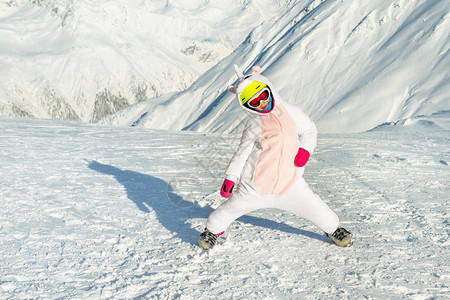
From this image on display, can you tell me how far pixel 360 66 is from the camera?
69.8m

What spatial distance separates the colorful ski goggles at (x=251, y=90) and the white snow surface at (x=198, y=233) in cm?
109

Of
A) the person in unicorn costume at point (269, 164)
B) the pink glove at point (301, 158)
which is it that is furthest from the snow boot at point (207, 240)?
the pink glove at point (301, 158)

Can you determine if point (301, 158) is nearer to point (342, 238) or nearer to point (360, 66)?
point (342, 238)

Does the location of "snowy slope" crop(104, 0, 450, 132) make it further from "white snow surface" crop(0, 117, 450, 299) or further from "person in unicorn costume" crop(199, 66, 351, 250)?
"person in unicorn costume" crop(199, 66, 351, 250)

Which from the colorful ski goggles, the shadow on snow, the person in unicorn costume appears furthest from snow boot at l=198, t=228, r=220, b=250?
the colorful ski goggles

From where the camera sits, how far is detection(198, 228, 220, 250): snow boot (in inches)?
127

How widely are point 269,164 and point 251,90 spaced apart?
55 centimetres

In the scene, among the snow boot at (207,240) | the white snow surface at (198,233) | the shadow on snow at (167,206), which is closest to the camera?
the white snow surface at (198,233)

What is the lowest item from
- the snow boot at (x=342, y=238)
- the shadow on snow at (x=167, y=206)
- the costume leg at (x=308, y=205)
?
the shadow on snow at (x=167, y=206)

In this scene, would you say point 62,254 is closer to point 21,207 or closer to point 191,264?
point 191,264

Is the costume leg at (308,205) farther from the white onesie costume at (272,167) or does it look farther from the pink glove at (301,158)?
the pink glove at (301,158)

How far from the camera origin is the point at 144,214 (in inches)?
161

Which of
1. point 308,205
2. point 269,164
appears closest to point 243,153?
point 269,164

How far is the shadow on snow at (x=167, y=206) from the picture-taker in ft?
12.0
